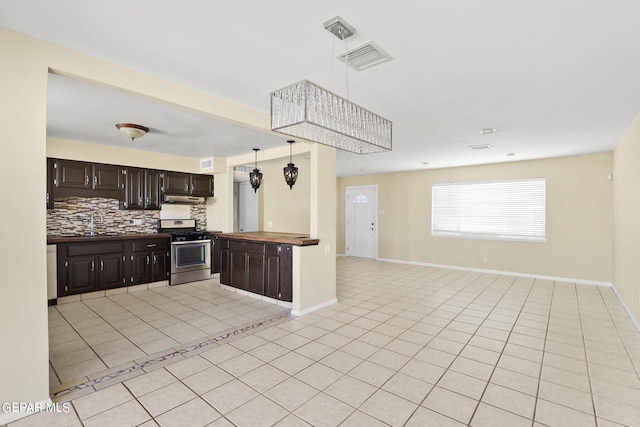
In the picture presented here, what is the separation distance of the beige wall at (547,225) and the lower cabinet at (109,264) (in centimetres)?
570

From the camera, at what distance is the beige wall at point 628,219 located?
11.8 feet

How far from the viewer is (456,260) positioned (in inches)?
289

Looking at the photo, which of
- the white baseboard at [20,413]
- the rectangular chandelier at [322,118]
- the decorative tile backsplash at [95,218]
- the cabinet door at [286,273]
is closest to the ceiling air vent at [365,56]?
the rectangular chandelier at [322,118]

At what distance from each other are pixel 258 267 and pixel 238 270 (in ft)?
1.80

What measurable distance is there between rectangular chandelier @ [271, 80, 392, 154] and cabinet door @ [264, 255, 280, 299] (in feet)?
7.76

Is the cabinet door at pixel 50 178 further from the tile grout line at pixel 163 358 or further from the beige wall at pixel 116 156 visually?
the tile grout line at pixel 163 358

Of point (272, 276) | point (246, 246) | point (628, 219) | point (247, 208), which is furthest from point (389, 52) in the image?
point (247, 208)

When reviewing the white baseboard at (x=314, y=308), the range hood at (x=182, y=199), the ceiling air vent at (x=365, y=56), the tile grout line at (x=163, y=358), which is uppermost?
the ceiling air vent at (x=365, y=56)

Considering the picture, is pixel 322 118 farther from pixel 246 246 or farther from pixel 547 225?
pixel 547 225

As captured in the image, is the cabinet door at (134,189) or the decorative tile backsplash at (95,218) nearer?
the decorative tile backsplash at (95,218)

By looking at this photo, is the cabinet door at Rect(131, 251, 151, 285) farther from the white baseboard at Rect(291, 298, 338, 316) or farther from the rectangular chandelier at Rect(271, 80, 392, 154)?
the rectangular chandelier at Rect(271, 80, 392, 154)

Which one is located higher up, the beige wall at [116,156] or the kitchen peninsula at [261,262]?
the beige wall at [116,156]

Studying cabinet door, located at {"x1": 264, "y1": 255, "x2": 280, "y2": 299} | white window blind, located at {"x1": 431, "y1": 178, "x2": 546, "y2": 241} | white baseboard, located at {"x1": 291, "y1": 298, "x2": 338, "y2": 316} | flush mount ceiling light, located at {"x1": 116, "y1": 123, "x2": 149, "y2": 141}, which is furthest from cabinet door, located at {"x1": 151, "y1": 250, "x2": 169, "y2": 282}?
white window blind, located at {"x1": 431, "y1": 178, "x2": 546, "y2": 241}

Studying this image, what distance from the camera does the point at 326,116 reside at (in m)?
2.09
